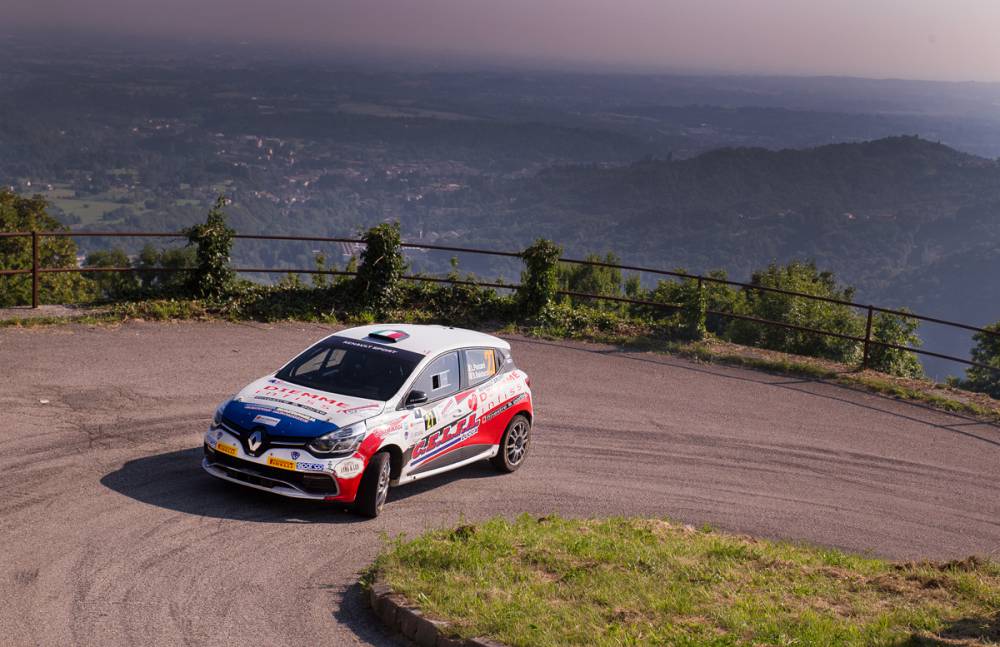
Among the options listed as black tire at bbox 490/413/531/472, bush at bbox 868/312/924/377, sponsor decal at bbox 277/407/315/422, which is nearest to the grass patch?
sponsor decal at bbox 277/407/315/422

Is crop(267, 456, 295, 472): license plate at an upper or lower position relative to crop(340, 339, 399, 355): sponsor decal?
lower

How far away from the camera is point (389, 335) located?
1286 centimetres

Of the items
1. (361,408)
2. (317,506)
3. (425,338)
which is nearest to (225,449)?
(317,506)

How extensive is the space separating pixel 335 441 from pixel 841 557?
5608mm

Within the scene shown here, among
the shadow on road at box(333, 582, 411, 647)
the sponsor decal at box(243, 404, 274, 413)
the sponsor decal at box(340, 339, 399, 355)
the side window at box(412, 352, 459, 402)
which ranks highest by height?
the sponsor decal at box(340, 339, 399, 355)

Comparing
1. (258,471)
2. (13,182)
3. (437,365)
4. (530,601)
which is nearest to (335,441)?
(258,471)

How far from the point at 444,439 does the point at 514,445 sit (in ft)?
5.32

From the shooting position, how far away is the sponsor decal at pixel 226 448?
11.0 metres

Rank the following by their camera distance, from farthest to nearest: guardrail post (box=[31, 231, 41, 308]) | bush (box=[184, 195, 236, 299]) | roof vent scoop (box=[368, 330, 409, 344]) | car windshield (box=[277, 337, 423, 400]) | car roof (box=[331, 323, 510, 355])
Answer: bush (box=[184, 195, 236, 299])
guardrail post (box=[31, 231, 41, 308])
roof vent scoop (box=[368, 330, 409, 344])
car roof (box=[331, 323, 510, 355])
car windshield (box=[277, 337, 423, 400])

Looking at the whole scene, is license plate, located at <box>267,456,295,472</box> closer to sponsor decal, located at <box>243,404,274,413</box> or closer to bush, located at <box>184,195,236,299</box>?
sponsor decal, located at <box>243,404,274,413</box>

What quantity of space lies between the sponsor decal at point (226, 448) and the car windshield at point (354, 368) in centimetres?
129

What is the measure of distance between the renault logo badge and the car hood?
89mm

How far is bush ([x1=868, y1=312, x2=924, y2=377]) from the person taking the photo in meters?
23.1

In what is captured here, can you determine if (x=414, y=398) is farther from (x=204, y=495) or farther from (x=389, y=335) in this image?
(x=204, y=495)
